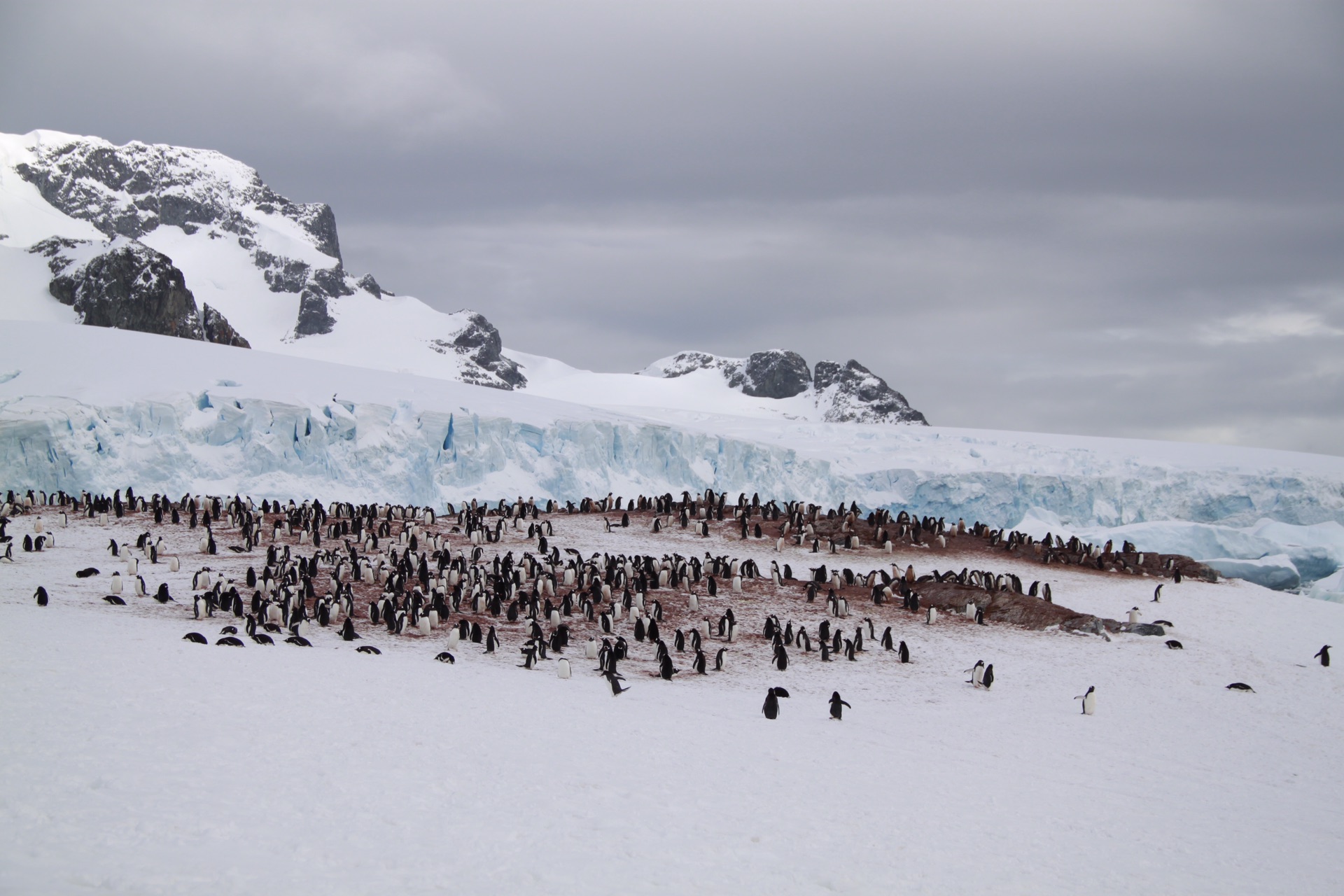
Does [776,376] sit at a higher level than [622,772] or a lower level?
higher

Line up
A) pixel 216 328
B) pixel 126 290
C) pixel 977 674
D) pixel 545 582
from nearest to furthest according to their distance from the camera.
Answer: pixel 977 674, pixel 545 582, pixel 126 290, pixel 216 328

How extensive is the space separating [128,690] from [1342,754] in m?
12.3

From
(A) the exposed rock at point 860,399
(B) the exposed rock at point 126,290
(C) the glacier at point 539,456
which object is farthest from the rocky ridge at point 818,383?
(C) the glacier at point 539,456

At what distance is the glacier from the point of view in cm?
2617

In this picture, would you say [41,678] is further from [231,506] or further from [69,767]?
[231,506]

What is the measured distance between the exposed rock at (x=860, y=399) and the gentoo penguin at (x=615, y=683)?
12599 cm

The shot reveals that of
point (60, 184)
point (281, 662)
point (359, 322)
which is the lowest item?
point (281, 662)

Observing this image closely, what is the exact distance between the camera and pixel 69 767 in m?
6.25

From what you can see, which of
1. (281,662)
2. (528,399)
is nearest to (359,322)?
(528,399)

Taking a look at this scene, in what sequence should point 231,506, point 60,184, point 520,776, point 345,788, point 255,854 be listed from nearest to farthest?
point 255,854 < point 345,788 < point 520,776 < point 231,506 < point 60,184

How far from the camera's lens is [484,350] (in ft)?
508

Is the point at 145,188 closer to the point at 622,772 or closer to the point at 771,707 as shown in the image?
the point at 771,707

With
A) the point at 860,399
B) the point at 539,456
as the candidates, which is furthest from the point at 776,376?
the point at 539,456

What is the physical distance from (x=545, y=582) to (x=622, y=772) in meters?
8.40
